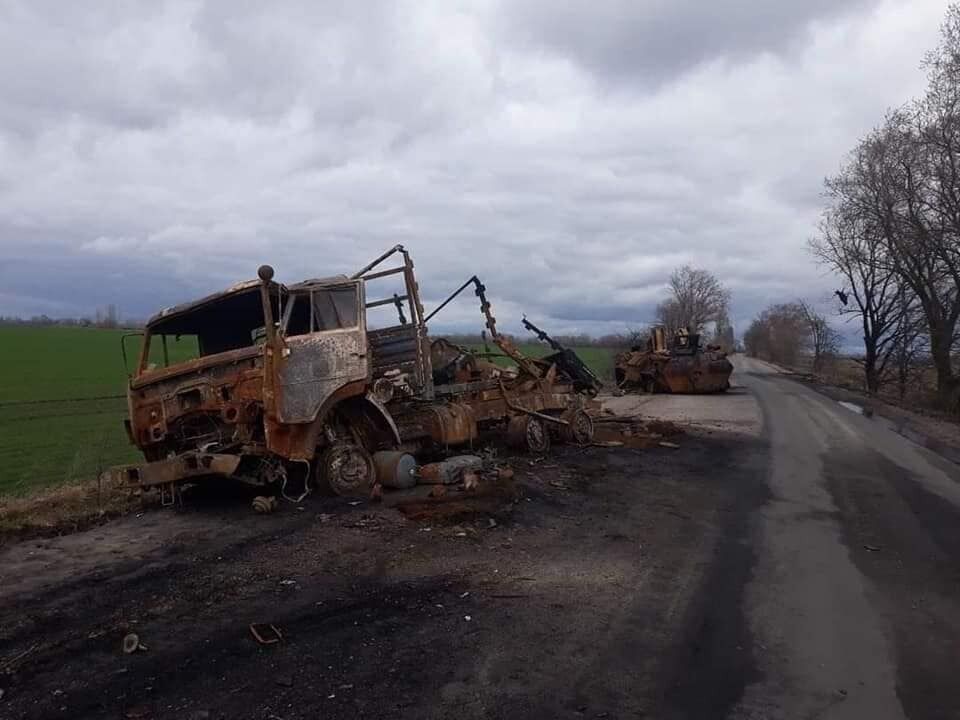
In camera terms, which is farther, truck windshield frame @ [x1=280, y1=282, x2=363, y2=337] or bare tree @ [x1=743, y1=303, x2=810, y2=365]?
bare tree @ [x1=743, y1=303, x2=810, y2=365]

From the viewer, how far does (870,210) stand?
108 feet

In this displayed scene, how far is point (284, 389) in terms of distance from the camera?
7820 mm

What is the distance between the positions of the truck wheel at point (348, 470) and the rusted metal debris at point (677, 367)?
2222 cm

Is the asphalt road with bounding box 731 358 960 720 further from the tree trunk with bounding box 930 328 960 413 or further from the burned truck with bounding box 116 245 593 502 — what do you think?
the tree trunk with bounding box 930 328 960 413

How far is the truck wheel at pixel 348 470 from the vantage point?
27.8 ft

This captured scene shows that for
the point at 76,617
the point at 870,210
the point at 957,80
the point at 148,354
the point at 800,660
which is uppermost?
the point at 957,80

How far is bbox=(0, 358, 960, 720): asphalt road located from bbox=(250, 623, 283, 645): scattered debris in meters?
0.07

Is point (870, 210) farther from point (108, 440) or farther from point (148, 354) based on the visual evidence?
point (148, 354)

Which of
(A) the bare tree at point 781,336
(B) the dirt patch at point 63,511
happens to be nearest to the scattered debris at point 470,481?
(B) the dirt patch at point 63,511

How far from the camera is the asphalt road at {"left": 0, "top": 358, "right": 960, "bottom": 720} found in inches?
163

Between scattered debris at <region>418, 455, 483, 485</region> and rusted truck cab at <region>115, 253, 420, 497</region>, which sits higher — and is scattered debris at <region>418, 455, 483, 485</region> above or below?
below

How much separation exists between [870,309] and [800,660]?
40.7m

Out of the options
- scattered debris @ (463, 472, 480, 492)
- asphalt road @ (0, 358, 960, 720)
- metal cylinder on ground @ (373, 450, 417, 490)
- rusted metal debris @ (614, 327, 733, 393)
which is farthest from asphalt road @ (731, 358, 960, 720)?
rusted metal debris @ (614, 327, 733, 393)

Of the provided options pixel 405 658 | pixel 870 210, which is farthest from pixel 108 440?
pixel 870 210
